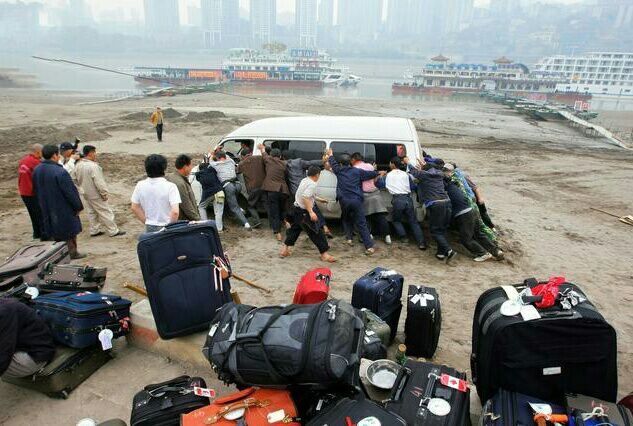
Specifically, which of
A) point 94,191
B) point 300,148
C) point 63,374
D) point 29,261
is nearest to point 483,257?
point 300,148

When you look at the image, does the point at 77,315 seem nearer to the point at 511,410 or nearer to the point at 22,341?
the point at 22,341

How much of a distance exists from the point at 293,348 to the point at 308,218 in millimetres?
3871

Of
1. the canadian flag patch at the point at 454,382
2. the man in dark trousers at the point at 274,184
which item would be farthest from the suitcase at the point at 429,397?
the man in dark trousers at the point at 274,184

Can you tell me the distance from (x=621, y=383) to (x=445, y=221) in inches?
123

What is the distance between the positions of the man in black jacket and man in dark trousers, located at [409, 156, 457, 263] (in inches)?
202

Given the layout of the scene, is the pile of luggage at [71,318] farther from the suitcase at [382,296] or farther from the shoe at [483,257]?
the shoe at [483,257]

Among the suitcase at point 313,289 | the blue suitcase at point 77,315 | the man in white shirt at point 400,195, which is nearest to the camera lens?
the blue suitcase at point 77,315

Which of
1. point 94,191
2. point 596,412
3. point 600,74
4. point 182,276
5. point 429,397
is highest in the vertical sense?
point 600,74

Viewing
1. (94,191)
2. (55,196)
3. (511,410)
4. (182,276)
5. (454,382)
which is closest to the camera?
(511,410)

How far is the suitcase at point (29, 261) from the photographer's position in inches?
163

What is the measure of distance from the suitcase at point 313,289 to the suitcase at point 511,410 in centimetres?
189

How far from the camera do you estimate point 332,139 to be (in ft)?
23.4

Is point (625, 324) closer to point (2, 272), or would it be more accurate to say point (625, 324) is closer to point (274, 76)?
point (2, 272)

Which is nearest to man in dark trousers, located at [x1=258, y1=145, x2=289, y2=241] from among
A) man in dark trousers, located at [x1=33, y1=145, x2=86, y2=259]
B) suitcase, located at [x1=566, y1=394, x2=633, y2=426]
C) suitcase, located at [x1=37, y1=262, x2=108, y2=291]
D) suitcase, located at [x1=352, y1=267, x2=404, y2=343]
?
man in dark trousers, located at [x1=33, y1=145, x2=86, y2=259]
